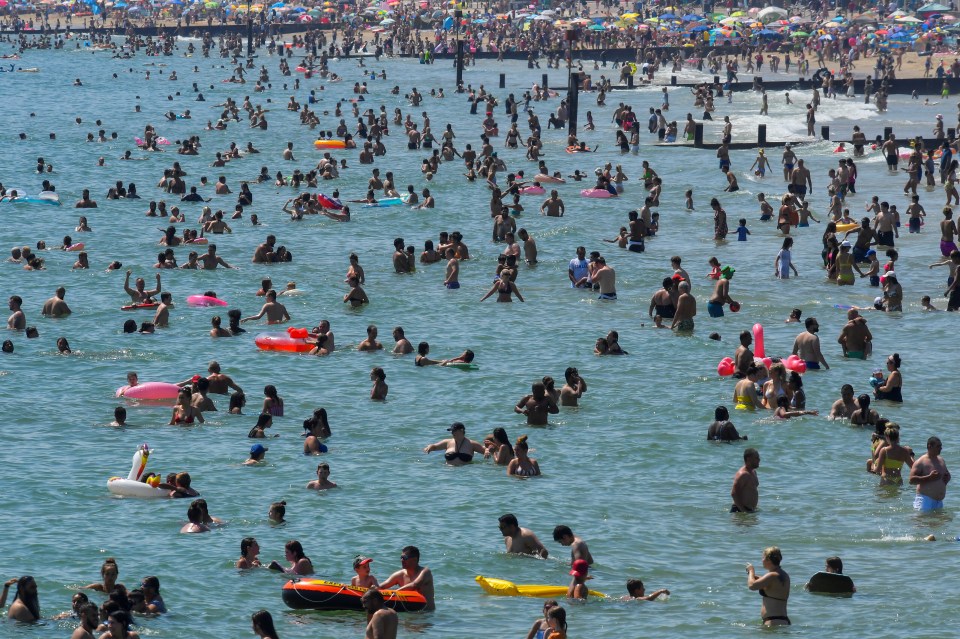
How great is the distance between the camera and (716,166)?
5350 cm

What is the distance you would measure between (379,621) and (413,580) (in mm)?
2021

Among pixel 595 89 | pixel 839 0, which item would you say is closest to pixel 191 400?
pixel 595 89

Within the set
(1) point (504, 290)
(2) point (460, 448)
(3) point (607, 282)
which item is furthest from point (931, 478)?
(1) point (504, 290)

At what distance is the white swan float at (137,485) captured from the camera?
20.1m

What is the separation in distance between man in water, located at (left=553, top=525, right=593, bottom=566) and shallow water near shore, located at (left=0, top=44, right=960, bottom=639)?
0.45 metres

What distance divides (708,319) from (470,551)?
13.8 meters

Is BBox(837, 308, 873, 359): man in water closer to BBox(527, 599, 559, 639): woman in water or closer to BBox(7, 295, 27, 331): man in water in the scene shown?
BBox(527, 599, 559, 639): woman in water

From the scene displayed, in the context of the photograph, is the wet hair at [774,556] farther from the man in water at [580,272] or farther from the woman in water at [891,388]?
the man in water at [580,272]

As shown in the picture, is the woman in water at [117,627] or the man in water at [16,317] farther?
the man in water at [16,317]

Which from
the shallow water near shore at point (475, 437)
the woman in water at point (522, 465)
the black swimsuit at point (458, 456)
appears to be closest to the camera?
the shallow water near shore at point (475, 437)

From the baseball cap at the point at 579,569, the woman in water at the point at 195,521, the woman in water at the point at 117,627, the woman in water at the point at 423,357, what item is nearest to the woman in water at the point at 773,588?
the baseball cap at the point at 579,569

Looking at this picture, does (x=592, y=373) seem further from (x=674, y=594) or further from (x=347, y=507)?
(x=674, y=594)

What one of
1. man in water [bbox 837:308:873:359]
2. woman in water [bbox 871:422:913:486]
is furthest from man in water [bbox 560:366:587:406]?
woman in water [bbox 871:422:913:486]

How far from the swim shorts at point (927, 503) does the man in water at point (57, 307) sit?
62.6ft
